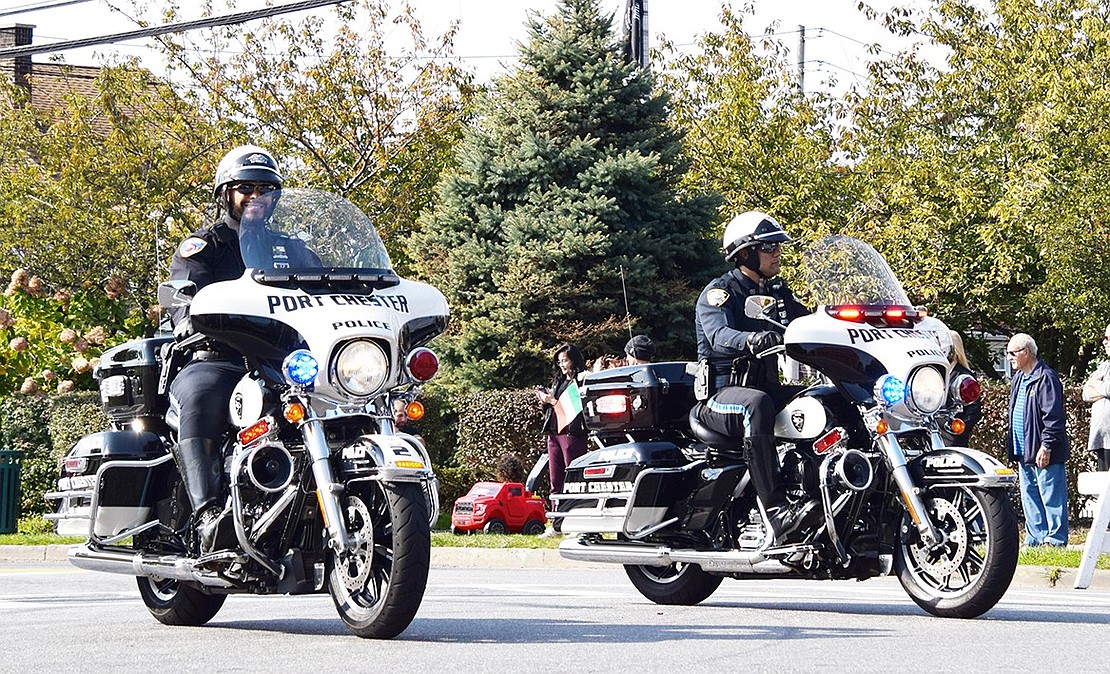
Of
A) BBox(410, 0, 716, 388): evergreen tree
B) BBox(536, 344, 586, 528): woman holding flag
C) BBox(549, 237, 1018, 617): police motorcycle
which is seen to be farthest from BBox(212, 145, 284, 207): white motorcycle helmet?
BBox(410, 0, 716, 388): evergreen tree

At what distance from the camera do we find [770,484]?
8.71m

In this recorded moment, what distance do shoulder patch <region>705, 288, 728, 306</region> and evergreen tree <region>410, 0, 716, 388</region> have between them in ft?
41.0

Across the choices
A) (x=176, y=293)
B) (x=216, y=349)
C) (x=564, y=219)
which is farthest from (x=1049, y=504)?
(x=176, y=293)

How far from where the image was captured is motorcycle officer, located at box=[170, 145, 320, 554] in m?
7.55

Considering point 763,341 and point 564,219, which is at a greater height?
point 564,219

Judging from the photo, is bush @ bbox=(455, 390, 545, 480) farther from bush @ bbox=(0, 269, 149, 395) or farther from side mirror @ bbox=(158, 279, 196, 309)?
side mirror @ bbox=(158, 279, 196, 309)

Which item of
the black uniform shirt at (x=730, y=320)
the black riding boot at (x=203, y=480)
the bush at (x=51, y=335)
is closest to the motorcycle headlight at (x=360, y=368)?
the black riding boot at (x=203, y=480)

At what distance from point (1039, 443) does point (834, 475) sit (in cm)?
699

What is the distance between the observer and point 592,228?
22.3m

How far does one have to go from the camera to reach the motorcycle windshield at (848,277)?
29.9 feet

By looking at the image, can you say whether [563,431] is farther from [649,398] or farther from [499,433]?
[649,398]

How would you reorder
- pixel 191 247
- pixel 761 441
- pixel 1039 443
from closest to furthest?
1. pixel 191 247
2. pixel 761 441
3. pixel 1039 443

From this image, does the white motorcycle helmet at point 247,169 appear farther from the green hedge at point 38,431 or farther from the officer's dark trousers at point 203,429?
the green hedge at point 38,431

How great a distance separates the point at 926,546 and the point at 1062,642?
3.43 ft
